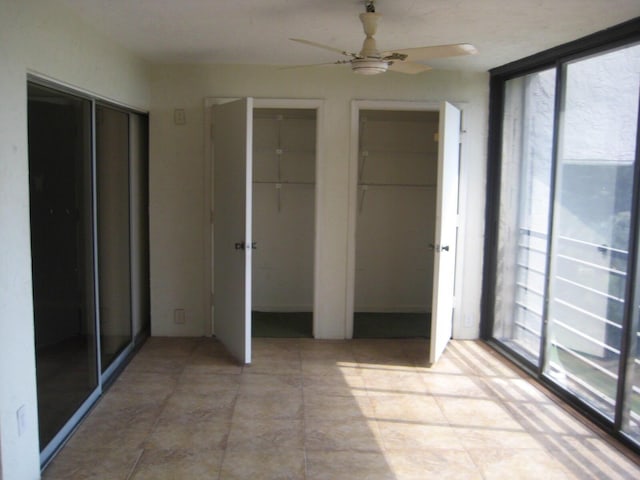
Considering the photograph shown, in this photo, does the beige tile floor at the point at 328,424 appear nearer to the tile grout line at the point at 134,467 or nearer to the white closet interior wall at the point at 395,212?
the tile grout line at the point at 134,467

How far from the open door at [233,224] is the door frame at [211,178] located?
0.27 ft

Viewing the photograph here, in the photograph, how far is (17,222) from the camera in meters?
2.51

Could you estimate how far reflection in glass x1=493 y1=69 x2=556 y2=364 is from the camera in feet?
14.4

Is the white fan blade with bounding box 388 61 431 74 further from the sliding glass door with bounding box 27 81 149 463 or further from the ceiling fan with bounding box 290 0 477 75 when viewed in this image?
the sliding glass door with bounding box 27 81 149 463

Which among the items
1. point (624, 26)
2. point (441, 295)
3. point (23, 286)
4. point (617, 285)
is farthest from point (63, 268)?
point (624, 26)

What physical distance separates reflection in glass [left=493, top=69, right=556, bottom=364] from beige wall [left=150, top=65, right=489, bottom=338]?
22 centimetres

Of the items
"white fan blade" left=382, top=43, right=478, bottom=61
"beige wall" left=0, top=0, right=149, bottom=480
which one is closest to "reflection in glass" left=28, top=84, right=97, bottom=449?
"beige wall" left=0, top=0, right=149, bottom=480

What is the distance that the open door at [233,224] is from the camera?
14.0 ft

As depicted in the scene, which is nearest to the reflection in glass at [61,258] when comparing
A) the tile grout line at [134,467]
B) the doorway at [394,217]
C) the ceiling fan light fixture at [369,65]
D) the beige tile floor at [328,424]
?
the beige tile floor at [328,424]

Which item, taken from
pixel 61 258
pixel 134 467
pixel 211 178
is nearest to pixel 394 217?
pixel 211 178

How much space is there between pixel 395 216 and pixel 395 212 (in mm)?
41

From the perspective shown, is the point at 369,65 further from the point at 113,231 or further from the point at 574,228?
the point at 113,231

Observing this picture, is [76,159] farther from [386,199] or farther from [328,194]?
[386,199]

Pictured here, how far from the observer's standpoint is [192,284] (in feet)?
16.6
